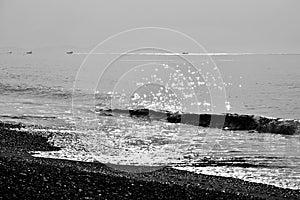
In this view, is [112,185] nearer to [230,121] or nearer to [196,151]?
[196,151]

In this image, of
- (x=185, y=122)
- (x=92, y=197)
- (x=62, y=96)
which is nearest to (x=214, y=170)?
(x=92, y=197)

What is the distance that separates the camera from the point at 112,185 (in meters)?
12.1

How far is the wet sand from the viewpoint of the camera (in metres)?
10.6

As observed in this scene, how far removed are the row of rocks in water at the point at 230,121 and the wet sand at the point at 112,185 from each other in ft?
61.0

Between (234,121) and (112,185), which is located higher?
(112,185)

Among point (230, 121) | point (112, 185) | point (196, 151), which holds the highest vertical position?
point (112, 185)

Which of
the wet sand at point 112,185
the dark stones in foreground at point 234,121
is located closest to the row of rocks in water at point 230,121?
the dark stones in foreground at point 234,121

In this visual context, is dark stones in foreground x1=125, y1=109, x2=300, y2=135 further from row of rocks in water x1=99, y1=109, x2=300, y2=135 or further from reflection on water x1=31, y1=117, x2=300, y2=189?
reflection on water x1=31, y1=117, x2=300, y2=189

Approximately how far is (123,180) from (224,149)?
10967 mm

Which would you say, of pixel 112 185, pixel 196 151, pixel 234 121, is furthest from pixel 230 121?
pixel 112 185

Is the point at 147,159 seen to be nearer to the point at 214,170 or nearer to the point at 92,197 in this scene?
the point at 214,170

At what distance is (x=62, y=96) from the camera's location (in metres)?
60.2

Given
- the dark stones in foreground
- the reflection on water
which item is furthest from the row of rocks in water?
the reflection on water

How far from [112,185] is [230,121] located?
2618cm
